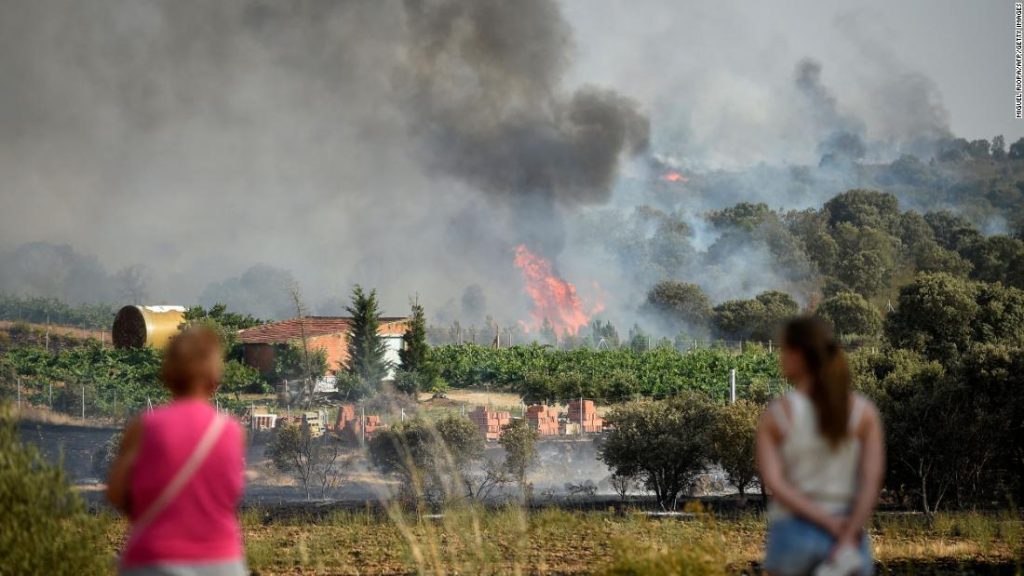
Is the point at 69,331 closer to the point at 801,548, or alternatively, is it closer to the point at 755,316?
the point at 755,316

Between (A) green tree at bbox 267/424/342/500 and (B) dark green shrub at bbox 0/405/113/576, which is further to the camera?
(A) green tree at bbox 267/424/342/500

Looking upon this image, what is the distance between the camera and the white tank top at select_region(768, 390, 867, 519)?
460cm

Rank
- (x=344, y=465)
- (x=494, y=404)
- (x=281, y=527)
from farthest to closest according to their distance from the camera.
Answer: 1. (x=494, y=404)
2. (x=344, y=465)
3. (x=281, y=527)

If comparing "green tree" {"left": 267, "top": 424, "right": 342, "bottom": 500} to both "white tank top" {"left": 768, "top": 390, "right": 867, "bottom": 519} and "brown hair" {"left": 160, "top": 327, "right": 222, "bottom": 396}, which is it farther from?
"white tank top" {"left": 768, "top": 390, "right": 867, "bottom": 519}

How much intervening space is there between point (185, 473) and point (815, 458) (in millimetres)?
2372

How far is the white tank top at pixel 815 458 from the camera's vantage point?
4.60 m

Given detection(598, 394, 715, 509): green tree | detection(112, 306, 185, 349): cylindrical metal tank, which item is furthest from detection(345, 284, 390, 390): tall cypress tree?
detection(598, 394, 715, 509): green tree

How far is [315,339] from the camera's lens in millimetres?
48594

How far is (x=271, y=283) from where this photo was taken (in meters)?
98.2

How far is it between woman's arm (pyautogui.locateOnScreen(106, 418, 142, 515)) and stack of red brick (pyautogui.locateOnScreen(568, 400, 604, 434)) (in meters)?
29.9

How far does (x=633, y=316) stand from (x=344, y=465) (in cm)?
6575

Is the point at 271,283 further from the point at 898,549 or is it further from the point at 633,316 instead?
the point at 898,549

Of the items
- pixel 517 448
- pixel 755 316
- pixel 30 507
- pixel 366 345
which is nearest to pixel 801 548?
pixel 30 507

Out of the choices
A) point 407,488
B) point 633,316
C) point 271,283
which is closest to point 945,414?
point 407,488
